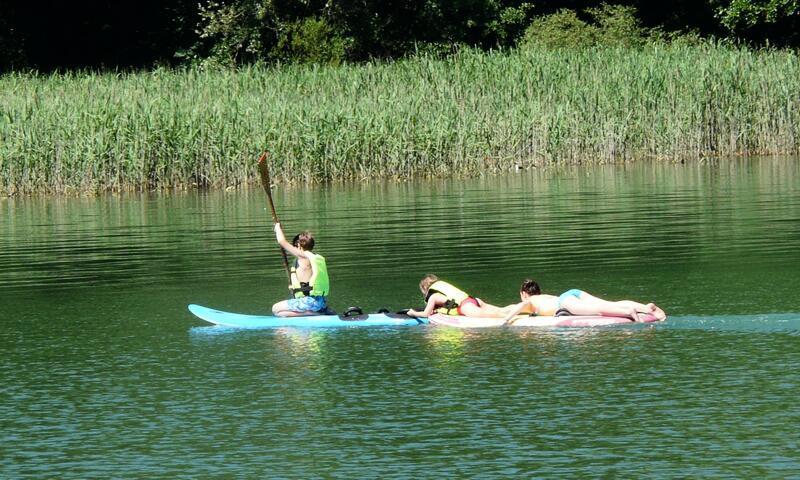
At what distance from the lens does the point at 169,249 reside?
69.9 feet

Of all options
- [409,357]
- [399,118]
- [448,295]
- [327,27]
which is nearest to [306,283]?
[448,295]

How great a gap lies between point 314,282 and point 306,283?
0.20m

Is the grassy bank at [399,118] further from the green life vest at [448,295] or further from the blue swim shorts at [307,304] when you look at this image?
the green life vest at [448,295]

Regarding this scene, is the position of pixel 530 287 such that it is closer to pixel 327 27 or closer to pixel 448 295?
pixel 448 295

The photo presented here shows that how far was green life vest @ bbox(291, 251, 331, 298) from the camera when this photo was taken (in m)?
14.6

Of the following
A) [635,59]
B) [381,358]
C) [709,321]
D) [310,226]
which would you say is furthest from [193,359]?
[635,59]

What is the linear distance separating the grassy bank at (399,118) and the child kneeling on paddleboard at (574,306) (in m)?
16.5

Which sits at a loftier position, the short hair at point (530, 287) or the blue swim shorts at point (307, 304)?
the short hair at point (530, 287)

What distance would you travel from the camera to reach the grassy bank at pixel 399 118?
96.6 ft

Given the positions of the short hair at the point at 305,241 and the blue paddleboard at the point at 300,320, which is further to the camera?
the short hair at the point at 305,241

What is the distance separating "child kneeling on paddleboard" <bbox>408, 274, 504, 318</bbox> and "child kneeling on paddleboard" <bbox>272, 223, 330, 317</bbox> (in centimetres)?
107

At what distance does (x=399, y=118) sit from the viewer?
30.7 meters

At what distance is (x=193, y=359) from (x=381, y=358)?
5.91 ft

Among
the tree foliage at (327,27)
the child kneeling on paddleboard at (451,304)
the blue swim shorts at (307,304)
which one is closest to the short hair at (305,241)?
the blue swim shorts at (307,304)
